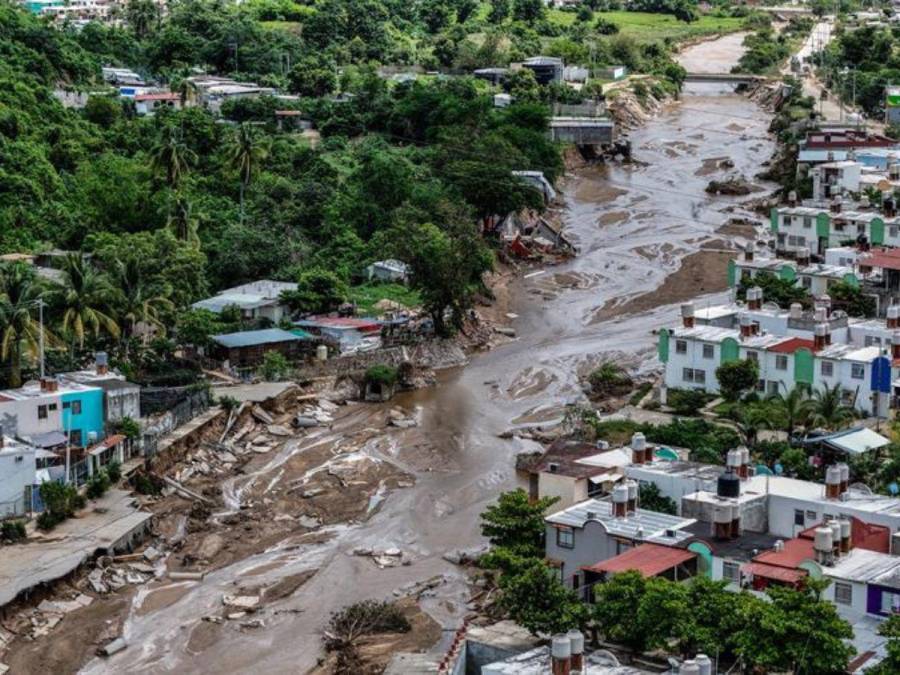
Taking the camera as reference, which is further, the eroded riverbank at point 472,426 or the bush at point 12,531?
the bush at point 12,531

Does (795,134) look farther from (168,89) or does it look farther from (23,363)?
(23,363)

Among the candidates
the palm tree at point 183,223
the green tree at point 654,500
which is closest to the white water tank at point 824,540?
the green tree at point 654,500

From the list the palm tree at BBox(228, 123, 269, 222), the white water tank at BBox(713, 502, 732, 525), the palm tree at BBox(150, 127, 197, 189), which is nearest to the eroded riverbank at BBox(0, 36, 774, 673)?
the white water tank at BBox(713, 502, 732, 525)

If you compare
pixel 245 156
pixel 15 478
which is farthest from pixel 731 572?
pixel 245 156

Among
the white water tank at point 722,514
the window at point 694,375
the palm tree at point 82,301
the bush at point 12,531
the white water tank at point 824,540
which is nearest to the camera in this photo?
the white water tank at point 824,540

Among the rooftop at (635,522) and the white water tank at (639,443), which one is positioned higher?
the white water tank at (639,443)

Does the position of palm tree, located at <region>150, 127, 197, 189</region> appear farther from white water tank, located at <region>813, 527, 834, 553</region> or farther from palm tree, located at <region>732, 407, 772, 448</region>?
white water tank, located at <region>813, 527, 834, 553</region>

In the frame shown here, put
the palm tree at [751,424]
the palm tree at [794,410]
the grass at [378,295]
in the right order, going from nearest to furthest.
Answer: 1. the palm tree at [751,424]
2. the palm tree at [794,410]
3. the grass at [378,295]

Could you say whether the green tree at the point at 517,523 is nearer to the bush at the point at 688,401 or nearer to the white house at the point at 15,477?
the white house at the point at 15,477
